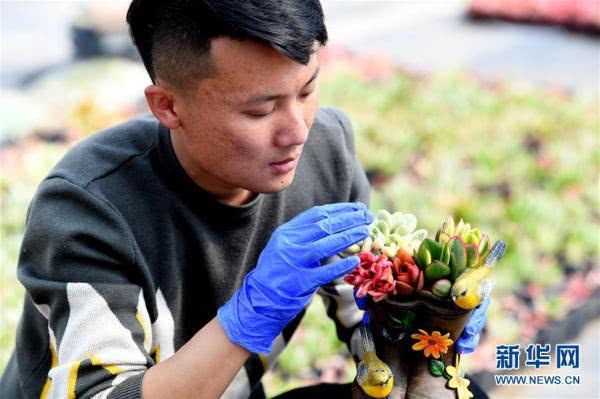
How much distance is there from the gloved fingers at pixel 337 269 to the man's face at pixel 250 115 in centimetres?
27

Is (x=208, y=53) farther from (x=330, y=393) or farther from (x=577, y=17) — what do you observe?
(x=577, y=17)

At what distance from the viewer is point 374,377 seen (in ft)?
5.89

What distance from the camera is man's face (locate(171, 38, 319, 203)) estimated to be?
1768 mm

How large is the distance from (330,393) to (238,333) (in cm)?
44

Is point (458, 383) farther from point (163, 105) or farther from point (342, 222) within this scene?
point (163, 105)

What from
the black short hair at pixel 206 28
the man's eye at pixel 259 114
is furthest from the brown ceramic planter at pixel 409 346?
the black short hair at pixel 206 28

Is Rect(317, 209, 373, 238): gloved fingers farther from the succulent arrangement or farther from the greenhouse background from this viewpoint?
the greenhouse background

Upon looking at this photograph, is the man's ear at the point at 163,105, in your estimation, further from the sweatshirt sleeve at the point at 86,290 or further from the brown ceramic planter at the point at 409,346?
the brown ceramic planter at the point at 409,346

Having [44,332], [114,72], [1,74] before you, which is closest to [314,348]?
[44,332]

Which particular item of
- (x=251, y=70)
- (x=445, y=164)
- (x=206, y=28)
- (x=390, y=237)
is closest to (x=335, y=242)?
(x=390, y=237)

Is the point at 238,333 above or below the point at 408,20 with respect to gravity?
above

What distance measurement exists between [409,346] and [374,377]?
10cm

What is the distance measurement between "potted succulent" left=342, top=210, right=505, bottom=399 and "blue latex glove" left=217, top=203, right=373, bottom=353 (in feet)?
0.19

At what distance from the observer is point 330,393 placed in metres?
2.10
